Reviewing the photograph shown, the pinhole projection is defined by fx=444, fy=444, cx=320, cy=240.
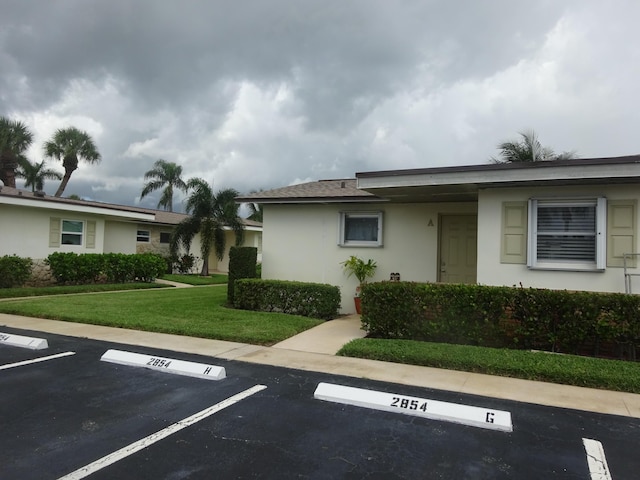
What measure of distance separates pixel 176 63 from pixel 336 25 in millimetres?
5331

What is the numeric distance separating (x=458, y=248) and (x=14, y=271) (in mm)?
14117

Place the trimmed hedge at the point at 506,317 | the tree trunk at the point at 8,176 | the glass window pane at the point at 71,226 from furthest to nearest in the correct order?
the tree trunk at the point at 8,176, the glass window pane at the point at 71,226, the trimmed hedge at the point at 506,317

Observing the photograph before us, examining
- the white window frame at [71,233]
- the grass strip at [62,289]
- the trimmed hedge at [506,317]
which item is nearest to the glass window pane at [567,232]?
the trimmed hedge at [506,317]

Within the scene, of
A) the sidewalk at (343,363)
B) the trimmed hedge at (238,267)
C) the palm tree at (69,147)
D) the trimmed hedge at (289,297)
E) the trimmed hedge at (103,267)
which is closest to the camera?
the sidewalk at (343,363)

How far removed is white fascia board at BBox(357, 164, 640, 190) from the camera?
7199 mm

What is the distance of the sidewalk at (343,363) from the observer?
505cm

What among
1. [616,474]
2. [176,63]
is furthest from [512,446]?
[176,63]

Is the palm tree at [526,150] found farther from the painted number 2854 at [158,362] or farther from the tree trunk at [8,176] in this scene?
the tree trunk at [8,176]

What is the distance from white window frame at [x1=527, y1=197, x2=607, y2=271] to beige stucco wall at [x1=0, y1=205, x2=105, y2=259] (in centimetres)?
1663

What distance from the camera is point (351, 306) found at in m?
11.5

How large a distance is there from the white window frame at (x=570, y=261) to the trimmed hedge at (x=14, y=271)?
15466 mm

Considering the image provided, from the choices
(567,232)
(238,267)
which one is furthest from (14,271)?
(567,232)

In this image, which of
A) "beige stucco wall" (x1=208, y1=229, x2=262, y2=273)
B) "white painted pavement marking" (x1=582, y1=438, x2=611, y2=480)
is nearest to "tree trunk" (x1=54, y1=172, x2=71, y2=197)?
"beige stucco wall" (x1=208, y1=229, x2=262, y2=273)

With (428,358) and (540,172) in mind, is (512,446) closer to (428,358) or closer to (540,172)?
(428,358)
